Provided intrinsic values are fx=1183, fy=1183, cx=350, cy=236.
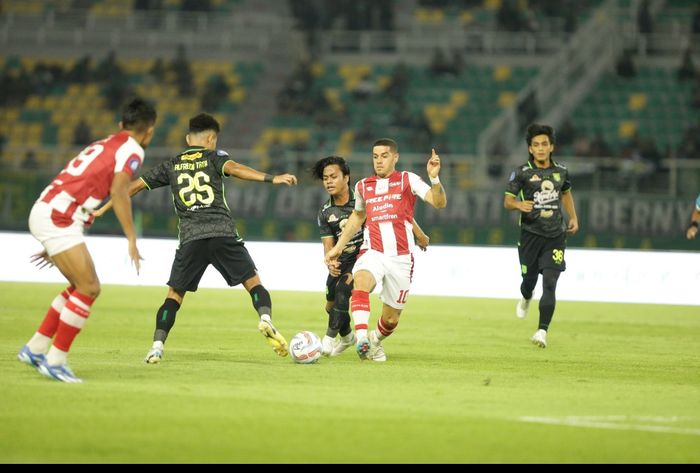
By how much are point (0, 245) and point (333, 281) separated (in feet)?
43.9

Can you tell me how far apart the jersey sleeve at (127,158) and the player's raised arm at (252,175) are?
1.40 m

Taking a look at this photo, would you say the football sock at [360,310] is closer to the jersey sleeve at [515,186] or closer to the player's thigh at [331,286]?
the player's thigh at [331,286]

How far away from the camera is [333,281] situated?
38.3 feet

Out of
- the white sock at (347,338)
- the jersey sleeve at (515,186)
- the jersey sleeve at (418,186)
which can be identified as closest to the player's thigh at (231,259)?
the white sock at (347,338)

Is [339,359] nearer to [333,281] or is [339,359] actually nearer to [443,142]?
[333,281]

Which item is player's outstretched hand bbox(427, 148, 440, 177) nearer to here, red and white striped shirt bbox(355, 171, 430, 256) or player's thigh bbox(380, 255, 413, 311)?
red and white striped shirt bbox(355, 171, 430, 256)

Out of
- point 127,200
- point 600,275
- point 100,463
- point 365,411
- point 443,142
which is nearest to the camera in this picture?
point 100,463

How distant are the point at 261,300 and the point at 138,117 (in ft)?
7.48

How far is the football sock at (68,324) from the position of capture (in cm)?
851

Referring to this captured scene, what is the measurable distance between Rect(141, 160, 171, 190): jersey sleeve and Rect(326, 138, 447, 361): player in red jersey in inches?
63.9

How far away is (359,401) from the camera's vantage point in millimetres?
7945

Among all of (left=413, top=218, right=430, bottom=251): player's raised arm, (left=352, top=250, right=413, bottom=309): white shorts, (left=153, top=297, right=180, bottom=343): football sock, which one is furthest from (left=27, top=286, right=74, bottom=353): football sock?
(left=413, top=218, right=430, bottom=251): player's raised arm

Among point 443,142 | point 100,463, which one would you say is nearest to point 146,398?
point 100,463

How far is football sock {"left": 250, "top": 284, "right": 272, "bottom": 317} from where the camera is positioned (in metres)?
10.3
